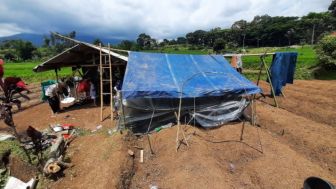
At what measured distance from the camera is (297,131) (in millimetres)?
8141

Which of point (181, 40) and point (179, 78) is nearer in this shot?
point (179, 78)

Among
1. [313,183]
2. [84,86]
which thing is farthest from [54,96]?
[313,183]

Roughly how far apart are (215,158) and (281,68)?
6.59 m

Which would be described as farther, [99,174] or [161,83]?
[161,83]

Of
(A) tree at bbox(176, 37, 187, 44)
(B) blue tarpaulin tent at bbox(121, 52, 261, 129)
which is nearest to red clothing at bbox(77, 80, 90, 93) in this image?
(B) blue tarpaulin tent at bbox(121, 52, 261, 129)

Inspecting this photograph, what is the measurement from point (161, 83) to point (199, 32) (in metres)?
92.4

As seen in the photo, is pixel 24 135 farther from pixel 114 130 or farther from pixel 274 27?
pixel 274 27

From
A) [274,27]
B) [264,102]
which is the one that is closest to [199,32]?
[274,27]

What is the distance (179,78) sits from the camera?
8.72 metres

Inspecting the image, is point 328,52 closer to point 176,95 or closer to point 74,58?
point 176,95

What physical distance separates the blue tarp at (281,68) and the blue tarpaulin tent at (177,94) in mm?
2792

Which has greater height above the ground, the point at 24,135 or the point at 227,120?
the point at 227,120

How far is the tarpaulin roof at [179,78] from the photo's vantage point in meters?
7.68

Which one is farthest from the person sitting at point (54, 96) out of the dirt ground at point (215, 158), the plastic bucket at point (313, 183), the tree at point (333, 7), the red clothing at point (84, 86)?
the tree at point (333, 7)
